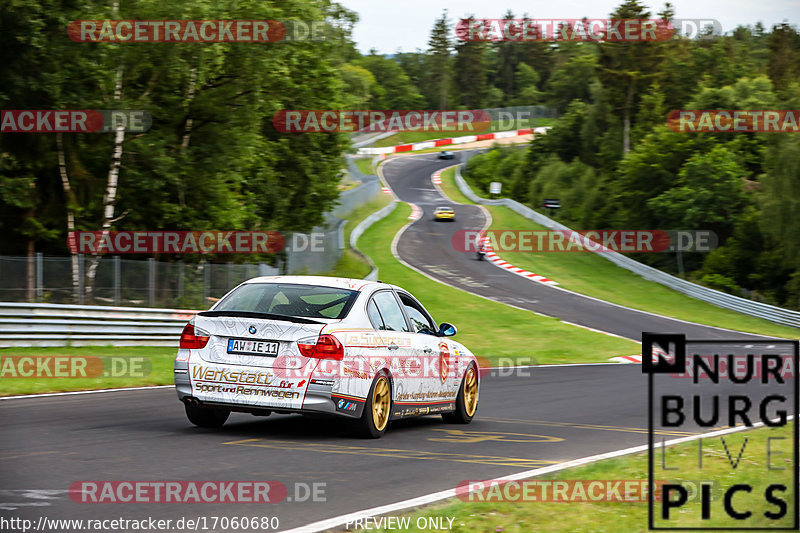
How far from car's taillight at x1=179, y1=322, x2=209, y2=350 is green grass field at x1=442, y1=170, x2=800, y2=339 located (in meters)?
32.0

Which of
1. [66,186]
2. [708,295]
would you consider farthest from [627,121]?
[66,186]

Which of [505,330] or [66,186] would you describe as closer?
[66,186]

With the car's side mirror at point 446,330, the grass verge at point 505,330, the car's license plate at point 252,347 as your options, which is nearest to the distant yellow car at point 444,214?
the grass verge at point 505,330

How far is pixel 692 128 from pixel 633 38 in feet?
71.2

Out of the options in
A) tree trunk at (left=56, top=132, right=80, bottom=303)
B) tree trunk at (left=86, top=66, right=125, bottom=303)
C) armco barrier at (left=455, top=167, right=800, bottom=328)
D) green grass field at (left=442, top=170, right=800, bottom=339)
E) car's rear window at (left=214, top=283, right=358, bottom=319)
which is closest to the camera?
car's rear window at (left=214, top=283, right=358, bottom=319)

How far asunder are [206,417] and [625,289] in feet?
125

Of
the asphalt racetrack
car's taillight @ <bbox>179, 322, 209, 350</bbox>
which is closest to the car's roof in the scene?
car's taillight @ <bbox>179, 322, 209, 350</bbox>

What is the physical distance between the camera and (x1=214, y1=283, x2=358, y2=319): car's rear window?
974cm

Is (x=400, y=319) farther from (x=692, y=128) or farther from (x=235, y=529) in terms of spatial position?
(x=692, y=128)

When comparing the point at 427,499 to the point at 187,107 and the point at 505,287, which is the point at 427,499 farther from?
the point at 505,287

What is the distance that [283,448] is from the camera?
8812mm

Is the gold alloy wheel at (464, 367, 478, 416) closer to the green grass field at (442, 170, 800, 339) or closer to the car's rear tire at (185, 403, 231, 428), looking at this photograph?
the car's rear tire at (185, 403, 231, 428)

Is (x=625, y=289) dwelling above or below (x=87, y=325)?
below

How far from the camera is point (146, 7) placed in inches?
924
